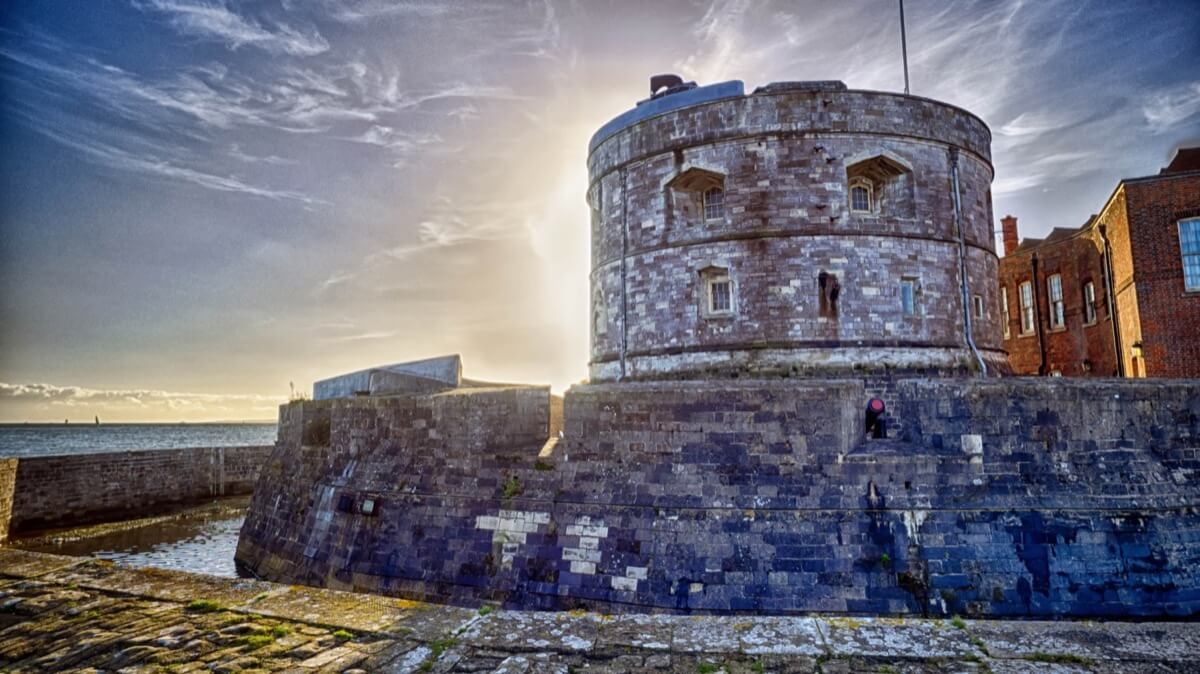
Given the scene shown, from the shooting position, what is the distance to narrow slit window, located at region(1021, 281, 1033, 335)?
870 inches

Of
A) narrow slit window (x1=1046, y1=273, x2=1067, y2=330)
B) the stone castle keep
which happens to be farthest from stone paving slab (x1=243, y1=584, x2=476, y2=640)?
narrow slit window (x1=1046, y1=273, x2=1067, y2=330)

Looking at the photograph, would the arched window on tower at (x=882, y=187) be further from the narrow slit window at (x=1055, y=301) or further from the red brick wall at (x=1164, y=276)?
the narrow slit window at (x=1055, y=301)

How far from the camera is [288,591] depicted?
16.8 feet

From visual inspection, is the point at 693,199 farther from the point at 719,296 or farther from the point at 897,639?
the point at 897,639

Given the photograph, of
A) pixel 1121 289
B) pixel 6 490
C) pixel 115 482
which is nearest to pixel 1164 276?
pixel 1121 289

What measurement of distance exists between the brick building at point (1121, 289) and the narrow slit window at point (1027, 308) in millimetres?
36

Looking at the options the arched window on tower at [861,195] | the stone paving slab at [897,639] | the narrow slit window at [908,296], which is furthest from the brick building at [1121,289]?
the stone paving slab at [897,639]

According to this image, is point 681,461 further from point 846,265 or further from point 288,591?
point 846,265

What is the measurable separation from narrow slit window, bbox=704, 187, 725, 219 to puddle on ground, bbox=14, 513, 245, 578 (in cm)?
1322

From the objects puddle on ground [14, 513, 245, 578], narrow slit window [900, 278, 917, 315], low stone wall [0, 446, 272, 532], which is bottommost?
puddle on ground [14, 513, 245, 578]

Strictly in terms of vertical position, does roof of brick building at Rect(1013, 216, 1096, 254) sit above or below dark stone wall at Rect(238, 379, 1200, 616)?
above

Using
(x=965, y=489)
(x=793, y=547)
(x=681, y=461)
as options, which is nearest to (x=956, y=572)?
(x=965, y=489)

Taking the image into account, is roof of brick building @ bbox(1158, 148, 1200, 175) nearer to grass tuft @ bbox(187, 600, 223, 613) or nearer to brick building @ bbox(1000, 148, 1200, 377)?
brick building @ bbox(1000, 148, 1200, 377)

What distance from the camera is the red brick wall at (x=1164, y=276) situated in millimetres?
15461
